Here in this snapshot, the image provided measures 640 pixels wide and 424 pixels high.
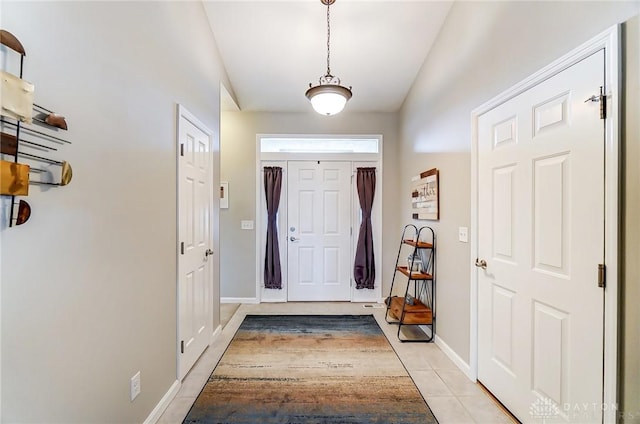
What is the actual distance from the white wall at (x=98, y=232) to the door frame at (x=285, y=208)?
2.12 m

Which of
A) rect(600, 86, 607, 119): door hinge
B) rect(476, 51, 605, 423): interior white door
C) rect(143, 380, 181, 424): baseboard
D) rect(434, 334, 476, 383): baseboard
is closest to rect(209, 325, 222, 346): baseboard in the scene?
rect(143, 380, 181, 424): baseboard

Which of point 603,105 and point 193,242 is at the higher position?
point 603,105

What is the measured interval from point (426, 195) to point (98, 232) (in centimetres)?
280

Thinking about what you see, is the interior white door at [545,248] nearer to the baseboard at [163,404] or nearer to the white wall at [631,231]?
the white wall at [631,231]

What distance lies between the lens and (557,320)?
152cm

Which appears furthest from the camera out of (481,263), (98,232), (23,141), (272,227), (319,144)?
(319,144)

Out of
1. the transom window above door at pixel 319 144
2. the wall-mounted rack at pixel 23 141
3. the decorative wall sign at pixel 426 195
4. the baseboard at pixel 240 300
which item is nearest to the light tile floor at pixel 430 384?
the baseboard at pixel 240 300

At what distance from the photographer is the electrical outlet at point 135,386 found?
61.0 inches

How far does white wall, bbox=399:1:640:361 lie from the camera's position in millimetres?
1468

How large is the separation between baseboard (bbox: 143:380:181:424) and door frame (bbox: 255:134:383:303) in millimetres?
2108

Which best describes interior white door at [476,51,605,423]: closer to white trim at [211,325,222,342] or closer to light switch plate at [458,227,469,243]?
light switch plate at [458,227,469,243]

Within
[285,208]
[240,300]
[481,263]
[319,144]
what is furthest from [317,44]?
[240,300]

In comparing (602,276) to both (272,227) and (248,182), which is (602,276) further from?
(248,182)

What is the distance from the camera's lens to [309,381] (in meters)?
2.22
